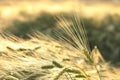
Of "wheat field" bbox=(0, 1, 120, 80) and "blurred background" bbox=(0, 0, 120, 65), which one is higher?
"blurred background" bbox=(0, 0, 120, 65)

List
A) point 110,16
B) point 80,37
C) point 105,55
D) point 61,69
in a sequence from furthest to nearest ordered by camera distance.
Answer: point 110,16 → point 105,55 → point 80,37 → point 61,69

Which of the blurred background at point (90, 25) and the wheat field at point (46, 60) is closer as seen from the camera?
the wheat field at point (46, 60)

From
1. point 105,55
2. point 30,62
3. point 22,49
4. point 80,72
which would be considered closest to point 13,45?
point 22,49

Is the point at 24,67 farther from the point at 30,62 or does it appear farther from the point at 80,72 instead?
the point at 80,72

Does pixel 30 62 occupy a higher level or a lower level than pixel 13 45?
lower

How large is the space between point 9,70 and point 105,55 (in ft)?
12.6

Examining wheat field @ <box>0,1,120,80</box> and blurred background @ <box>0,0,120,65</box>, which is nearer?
wheat field @ <box>0,1,120,80</box>

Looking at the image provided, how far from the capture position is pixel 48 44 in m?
2.88

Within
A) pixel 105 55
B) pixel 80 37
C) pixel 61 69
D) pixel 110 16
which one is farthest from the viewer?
pixel 110 16

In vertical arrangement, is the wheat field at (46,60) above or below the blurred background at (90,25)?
below

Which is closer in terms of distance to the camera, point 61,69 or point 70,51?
point 61,69

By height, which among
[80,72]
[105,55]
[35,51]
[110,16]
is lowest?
[80,72]

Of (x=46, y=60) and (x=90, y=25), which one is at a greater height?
(x=90, y=25)

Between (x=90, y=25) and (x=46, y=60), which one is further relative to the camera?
(x=90, y=25)
